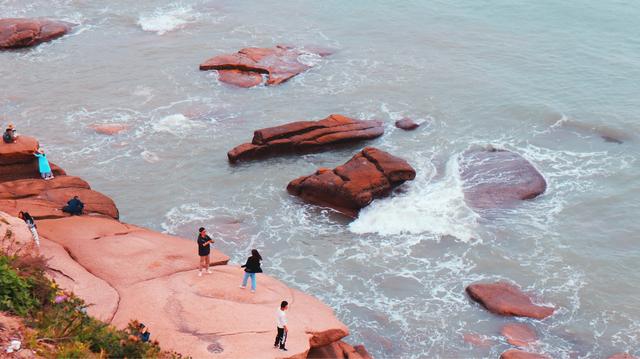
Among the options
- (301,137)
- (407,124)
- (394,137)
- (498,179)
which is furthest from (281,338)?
(407,124)

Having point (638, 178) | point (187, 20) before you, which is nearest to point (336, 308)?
point (638, 178)

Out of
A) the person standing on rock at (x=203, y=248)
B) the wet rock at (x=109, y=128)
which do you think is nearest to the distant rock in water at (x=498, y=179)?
the person standing on rock at (x=203, y=248)

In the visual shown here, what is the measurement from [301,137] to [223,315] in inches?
656

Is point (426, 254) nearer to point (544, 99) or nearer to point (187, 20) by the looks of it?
point (544, 99)

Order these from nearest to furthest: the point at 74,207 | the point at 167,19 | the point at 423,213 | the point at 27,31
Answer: the point at 74,207
the point at 423,213
the point at 27,31
the point at 167,19

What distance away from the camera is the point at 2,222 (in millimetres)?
20641

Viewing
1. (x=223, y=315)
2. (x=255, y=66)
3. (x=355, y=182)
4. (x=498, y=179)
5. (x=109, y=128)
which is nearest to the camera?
(x=223, y=315)

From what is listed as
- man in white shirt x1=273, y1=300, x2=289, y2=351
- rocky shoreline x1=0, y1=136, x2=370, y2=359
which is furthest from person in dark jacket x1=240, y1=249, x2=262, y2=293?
man in white shirt x1=273, y1=300, x2=289, y2=351

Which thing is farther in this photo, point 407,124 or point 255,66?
point 255,66

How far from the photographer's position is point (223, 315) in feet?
65.0

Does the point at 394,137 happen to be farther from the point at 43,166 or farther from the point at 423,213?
the point at 43,166

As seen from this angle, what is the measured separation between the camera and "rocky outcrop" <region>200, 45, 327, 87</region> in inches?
1708

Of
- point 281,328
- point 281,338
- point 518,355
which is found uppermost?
point 281,328

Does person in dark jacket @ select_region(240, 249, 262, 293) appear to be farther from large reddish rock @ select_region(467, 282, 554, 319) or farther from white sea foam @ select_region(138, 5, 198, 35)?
white sea foam @ select_region(138, 5, 198, 35)
